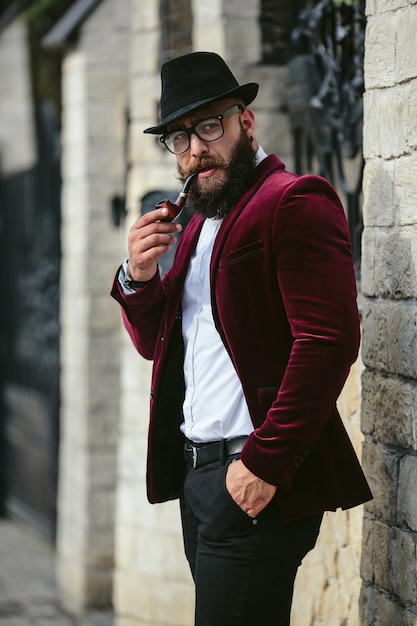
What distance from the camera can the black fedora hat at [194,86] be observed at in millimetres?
3406

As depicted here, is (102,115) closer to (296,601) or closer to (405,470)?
(296,601)

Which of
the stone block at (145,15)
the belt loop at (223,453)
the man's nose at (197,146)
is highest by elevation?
the stone block at (145,15)

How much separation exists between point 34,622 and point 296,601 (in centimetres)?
261

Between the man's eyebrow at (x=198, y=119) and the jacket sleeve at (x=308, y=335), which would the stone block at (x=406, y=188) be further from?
the man's eyebrow at (x=198, y=119)

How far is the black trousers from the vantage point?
10.5 feet

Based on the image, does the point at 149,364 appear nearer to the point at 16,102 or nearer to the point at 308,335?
the point at 308,335

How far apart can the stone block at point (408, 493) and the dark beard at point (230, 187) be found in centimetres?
87

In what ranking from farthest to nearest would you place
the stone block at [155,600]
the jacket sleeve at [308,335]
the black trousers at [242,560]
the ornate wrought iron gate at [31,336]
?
the ornate wrought iron gate at [31,336] < the stone block at [155,600] < the black trousers at [242,560] < the jacket sleeve at [308,335]

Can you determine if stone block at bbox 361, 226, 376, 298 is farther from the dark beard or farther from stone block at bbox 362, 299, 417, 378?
the dark beard

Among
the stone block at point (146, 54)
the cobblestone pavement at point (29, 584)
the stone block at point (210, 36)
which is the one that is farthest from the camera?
the cobblestone pavement at point (29, 584)

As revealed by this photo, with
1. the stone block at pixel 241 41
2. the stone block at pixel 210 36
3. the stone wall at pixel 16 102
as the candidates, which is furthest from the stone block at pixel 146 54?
the stone wall at pixel 16 102

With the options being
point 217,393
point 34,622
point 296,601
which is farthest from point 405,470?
point 34,622

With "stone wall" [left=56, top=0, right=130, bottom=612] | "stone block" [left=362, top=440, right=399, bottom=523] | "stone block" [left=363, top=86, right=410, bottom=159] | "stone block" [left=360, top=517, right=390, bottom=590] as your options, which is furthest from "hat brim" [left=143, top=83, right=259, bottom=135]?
"stone wall" [left=56, top=0, right=130, bottom=612]

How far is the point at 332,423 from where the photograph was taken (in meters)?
3.31
